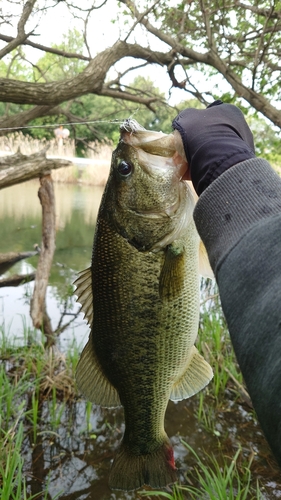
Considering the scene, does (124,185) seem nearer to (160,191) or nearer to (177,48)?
(160,191)

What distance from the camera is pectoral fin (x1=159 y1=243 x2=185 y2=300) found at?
4.90ft

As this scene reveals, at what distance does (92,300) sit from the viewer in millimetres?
1615

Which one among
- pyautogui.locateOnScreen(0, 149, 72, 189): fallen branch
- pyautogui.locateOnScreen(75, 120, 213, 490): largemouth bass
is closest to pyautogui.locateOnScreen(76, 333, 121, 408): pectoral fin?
pyautogui.locateOnScreen(75, 120, 213, 490): largemouth bass

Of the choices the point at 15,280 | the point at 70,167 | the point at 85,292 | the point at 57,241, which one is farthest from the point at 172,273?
the point at 70,167

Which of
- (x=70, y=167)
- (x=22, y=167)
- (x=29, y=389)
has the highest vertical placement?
(x=70, y=167)

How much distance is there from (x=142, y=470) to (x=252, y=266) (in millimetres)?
1213

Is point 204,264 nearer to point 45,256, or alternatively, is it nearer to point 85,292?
point 85,292

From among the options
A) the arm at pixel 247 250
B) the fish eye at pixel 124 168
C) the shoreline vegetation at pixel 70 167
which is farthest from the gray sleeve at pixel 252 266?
the shoreline vegetation at pixel 70 167

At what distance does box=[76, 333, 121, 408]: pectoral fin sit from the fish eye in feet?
2.22

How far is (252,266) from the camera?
36.6 inches

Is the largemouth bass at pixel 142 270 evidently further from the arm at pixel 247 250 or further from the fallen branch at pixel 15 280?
the fallen branch at pixel 15 280

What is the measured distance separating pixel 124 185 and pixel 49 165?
390cm

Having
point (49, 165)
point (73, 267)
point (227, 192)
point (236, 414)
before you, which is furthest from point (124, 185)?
point (73, 267)

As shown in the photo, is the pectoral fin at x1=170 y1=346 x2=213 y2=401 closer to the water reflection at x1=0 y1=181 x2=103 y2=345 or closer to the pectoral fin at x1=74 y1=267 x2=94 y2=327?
the pectoral fin at x1=74 y1=267 x2=94 y2=327
